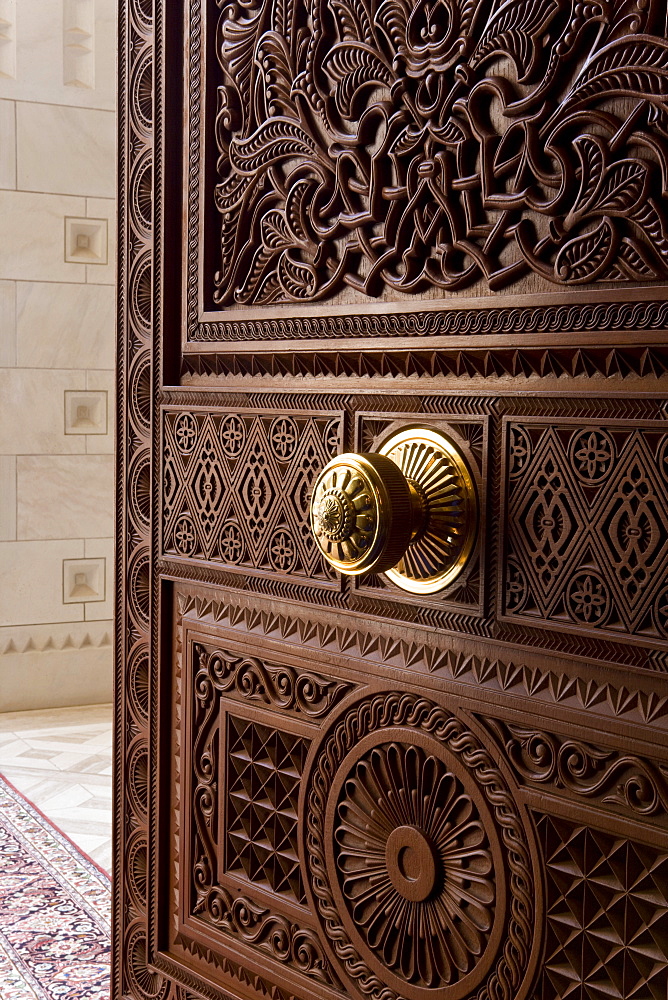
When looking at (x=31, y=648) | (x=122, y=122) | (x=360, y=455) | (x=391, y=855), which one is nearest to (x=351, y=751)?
(x=391, y=855)

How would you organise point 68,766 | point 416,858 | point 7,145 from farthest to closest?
point 7,145
point 68,766
point 416,858

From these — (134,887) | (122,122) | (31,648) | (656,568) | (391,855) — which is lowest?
(31,648)

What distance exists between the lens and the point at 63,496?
3.13m

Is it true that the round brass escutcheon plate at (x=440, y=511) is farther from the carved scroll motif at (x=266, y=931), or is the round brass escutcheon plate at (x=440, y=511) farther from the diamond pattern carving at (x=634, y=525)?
the carved scroll motif at (x=266, y=931)

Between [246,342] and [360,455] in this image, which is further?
[246,342]

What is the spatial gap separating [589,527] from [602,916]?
0.17 m

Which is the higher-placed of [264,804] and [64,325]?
[64,325]

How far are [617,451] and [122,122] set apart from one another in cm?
48

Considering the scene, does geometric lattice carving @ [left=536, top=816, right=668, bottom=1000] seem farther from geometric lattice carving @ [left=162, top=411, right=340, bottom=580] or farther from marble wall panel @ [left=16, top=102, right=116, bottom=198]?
marble wall panel @ [left=16, top=102, right=116, bottom=198]

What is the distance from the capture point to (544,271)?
458 millimetres

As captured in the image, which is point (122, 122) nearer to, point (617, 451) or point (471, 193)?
point (471, 193)

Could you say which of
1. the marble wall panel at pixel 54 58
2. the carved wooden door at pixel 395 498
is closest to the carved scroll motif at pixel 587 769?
the carved wooden door at pixel 395 498

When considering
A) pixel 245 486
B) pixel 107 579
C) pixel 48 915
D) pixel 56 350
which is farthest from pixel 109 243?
pixel 245 486

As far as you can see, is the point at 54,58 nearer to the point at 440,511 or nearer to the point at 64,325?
the point at 64,325
